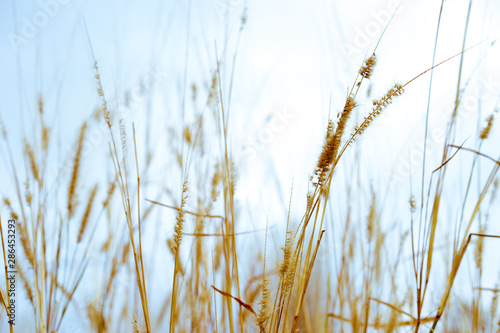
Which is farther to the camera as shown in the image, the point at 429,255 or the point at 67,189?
the point at 67,189

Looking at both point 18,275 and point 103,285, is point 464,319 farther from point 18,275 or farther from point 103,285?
point 18,275

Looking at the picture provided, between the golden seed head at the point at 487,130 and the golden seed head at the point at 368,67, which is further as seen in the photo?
the golden seed head at the point at 487,130

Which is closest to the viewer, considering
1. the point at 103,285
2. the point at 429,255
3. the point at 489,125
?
the point at 429,255

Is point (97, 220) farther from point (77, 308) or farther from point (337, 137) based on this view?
point (337, 137)

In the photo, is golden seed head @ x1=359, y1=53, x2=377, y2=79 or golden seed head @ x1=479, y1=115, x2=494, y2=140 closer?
golden seed head @ x1=359, y1=53, x2=377, y2=79

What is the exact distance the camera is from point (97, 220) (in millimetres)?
1098

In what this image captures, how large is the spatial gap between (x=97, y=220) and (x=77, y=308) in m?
0.21

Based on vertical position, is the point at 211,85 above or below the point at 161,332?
above

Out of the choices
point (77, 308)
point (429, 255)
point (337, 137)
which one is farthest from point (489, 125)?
point (77, 308)

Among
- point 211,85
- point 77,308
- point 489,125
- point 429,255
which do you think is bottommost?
point 77,308

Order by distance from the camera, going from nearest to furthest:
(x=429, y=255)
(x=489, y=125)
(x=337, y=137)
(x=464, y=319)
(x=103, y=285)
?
(x=337, y=137)
(x=429, y=255)
(x=489, y=125)
(x=103, y=285)
(x=464, y=319)

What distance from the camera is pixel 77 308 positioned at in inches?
42.8

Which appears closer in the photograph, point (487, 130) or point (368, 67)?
point (368, 67)

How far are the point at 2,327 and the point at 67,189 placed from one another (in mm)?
529
